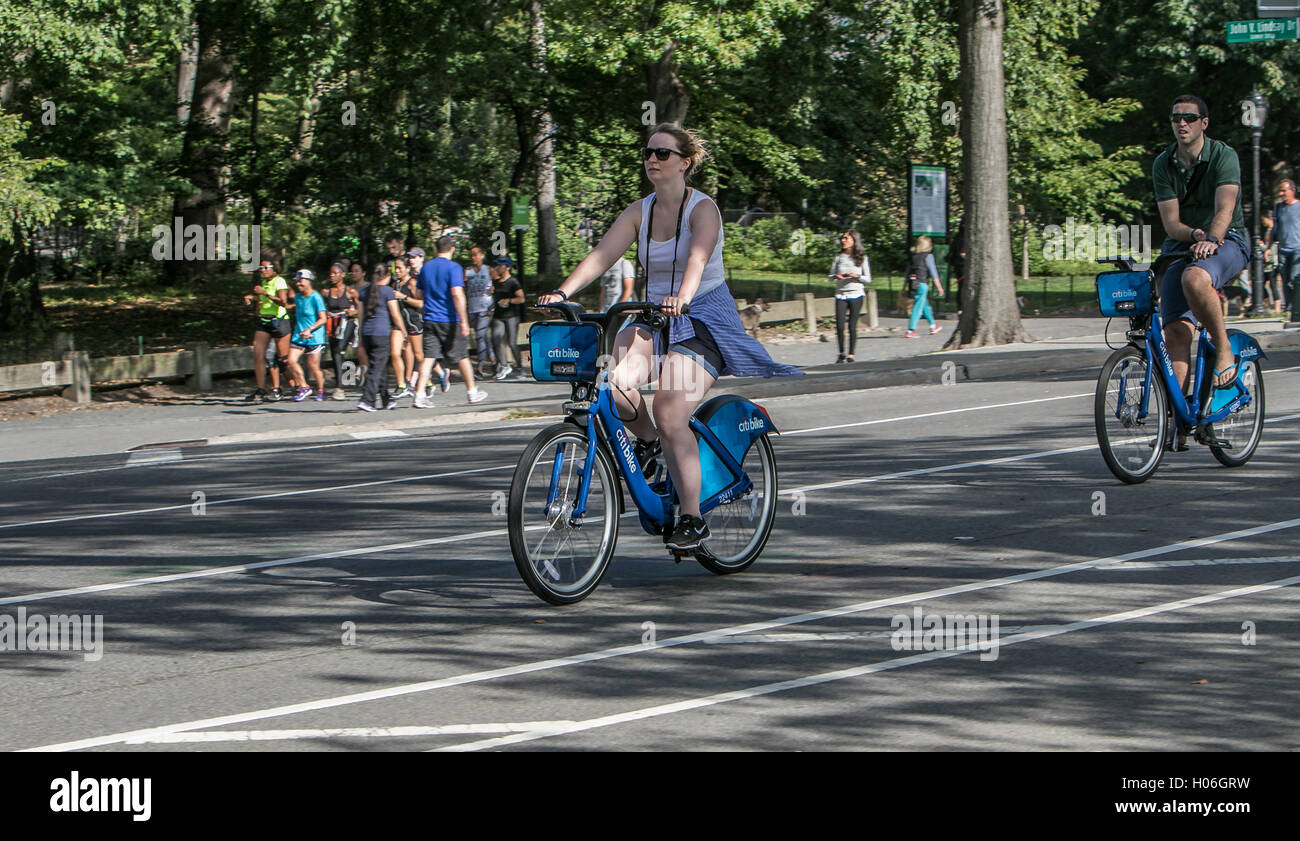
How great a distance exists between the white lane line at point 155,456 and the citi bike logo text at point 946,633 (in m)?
9.27

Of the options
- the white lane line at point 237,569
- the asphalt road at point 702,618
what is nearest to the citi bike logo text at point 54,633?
the asphalt road at point 702,618

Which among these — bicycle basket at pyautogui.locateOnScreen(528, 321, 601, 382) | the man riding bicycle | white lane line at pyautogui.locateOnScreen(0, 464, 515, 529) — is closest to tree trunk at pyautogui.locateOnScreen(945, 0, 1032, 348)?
white lane line at pyautogui.locateOnScreen(0, 464, 515, 529)

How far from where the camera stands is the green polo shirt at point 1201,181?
9406 millimetres

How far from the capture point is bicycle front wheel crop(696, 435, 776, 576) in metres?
7.60

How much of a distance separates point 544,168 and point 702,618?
26911mm

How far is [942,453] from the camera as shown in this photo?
11578 millimetres

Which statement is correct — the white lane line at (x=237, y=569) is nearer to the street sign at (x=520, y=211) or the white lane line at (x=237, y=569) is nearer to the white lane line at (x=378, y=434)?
the white lane line at (x=378, y=434)

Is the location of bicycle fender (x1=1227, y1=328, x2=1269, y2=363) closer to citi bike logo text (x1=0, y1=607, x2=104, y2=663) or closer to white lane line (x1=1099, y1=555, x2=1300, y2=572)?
white lane line (x1=1099, y1=555, x2=1300, y2=572)

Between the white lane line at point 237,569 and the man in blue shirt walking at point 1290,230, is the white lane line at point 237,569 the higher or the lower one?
the lower one

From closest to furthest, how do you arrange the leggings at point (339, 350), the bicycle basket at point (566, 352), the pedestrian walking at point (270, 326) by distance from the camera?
1. the bicycle basket at point (566, 352)
2. the pedestrian walking at point (270, 326)
3. the leggings at point (339, 350)

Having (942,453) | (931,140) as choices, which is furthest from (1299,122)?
(942,453)

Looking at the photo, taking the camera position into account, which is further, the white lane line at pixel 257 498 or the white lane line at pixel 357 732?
the white lane line at pixel 257 498

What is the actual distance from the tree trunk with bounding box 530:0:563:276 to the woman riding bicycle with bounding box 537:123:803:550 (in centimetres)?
2051

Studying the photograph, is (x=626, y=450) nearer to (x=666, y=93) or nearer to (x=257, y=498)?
(x=257, y=498)
